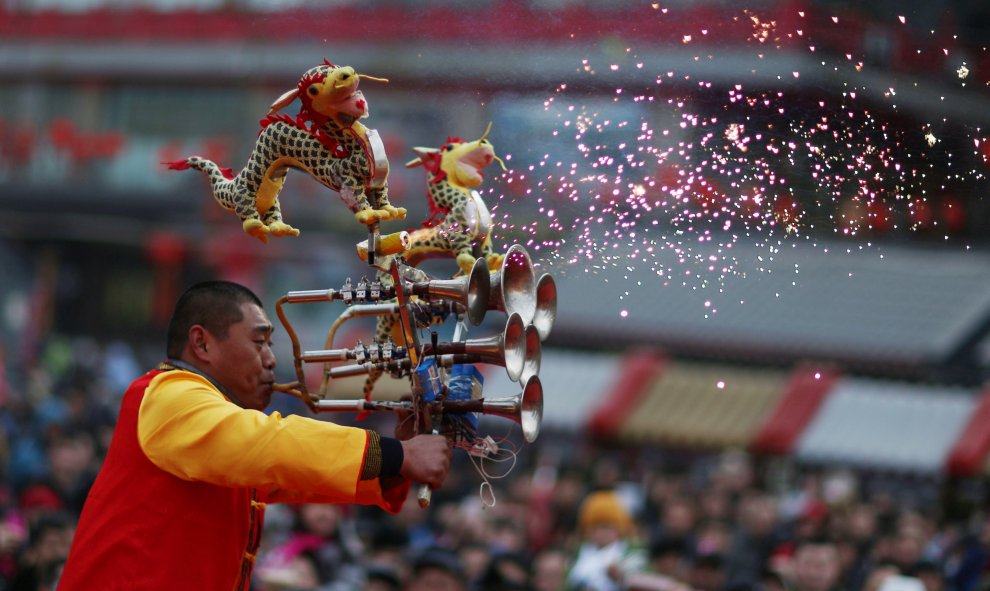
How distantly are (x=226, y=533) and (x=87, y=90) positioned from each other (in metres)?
20.6

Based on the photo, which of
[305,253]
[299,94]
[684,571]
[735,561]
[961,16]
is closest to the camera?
[299,94]

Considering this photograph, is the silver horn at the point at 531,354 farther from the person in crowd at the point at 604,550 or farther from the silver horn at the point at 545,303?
the person in crowd at the point at 604,550

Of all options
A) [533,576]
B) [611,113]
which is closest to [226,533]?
[611,113]

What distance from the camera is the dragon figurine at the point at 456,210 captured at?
3709mm

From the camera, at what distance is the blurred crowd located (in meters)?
6.24

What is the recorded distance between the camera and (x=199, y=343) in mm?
3518

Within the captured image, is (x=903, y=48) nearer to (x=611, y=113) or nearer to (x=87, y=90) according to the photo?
(x=611, y=113)

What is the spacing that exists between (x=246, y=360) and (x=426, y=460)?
2.07 ft

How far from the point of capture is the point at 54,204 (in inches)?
898

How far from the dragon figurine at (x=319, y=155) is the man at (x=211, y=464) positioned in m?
0.24

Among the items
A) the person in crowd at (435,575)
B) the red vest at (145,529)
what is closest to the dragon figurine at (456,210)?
the red vest at (145,529)

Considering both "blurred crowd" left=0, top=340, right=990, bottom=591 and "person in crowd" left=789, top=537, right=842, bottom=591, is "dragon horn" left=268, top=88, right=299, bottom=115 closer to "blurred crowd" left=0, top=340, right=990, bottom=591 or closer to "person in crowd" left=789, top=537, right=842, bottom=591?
"blurred crowd" left=0, top=340, right=990, bottom=591

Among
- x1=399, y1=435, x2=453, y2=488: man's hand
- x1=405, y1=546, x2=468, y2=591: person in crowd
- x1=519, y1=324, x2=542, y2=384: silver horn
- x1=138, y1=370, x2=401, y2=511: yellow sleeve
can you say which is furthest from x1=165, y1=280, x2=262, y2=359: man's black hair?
x1=405, y1=546, x2=468, y2=591: person in crowd

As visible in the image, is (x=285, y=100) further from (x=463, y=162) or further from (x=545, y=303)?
(x=545, y=303)
